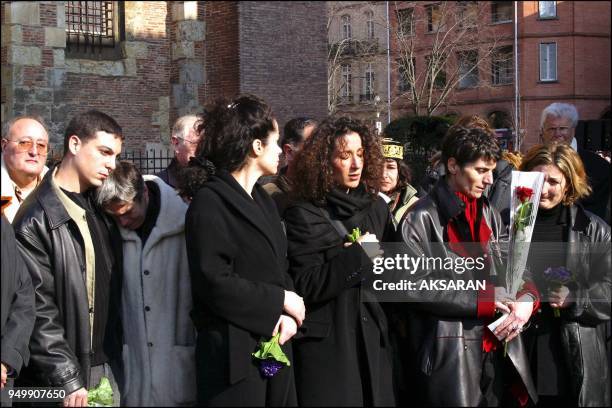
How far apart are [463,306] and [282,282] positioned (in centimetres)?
109

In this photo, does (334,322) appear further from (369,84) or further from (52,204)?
(369,84)

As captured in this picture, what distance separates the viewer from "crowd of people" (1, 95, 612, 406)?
184 inches

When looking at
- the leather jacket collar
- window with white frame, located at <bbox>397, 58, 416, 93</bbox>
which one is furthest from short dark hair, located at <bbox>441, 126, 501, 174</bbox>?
window with white frame, located at <bbox>397, 58, 416, 93</bbox>

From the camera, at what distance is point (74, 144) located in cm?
518

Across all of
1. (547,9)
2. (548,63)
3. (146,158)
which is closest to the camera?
(146,158)

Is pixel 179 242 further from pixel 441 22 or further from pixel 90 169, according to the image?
pixel 441 22

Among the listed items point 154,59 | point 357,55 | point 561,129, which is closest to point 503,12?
point 357,55

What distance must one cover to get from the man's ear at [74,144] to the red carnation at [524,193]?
8.09ft

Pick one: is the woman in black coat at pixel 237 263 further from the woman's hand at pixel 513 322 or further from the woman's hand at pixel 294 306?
the woman's hand at pixel 513 322

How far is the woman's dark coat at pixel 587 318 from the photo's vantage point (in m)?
5.68

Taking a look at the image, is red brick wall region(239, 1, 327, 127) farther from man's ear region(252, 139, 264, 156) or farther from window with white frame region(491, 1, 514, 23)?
window with white frame region(491, 1, 514, 23)

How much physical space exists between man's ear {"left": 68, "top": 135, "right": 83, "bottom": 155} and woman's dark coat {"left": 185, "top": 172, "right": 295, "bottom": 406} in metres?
0.83

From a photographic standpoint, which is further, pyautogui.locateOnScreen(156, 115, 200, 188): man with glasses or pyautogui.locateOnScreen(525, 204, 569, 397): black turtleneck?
pyautogui.locateOnScreen(156, 115, 200, 188): man with glasses

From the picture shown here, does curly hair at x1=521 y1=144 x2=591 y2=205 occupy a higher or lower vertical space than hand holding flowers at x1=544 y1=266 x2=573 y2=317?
higher
